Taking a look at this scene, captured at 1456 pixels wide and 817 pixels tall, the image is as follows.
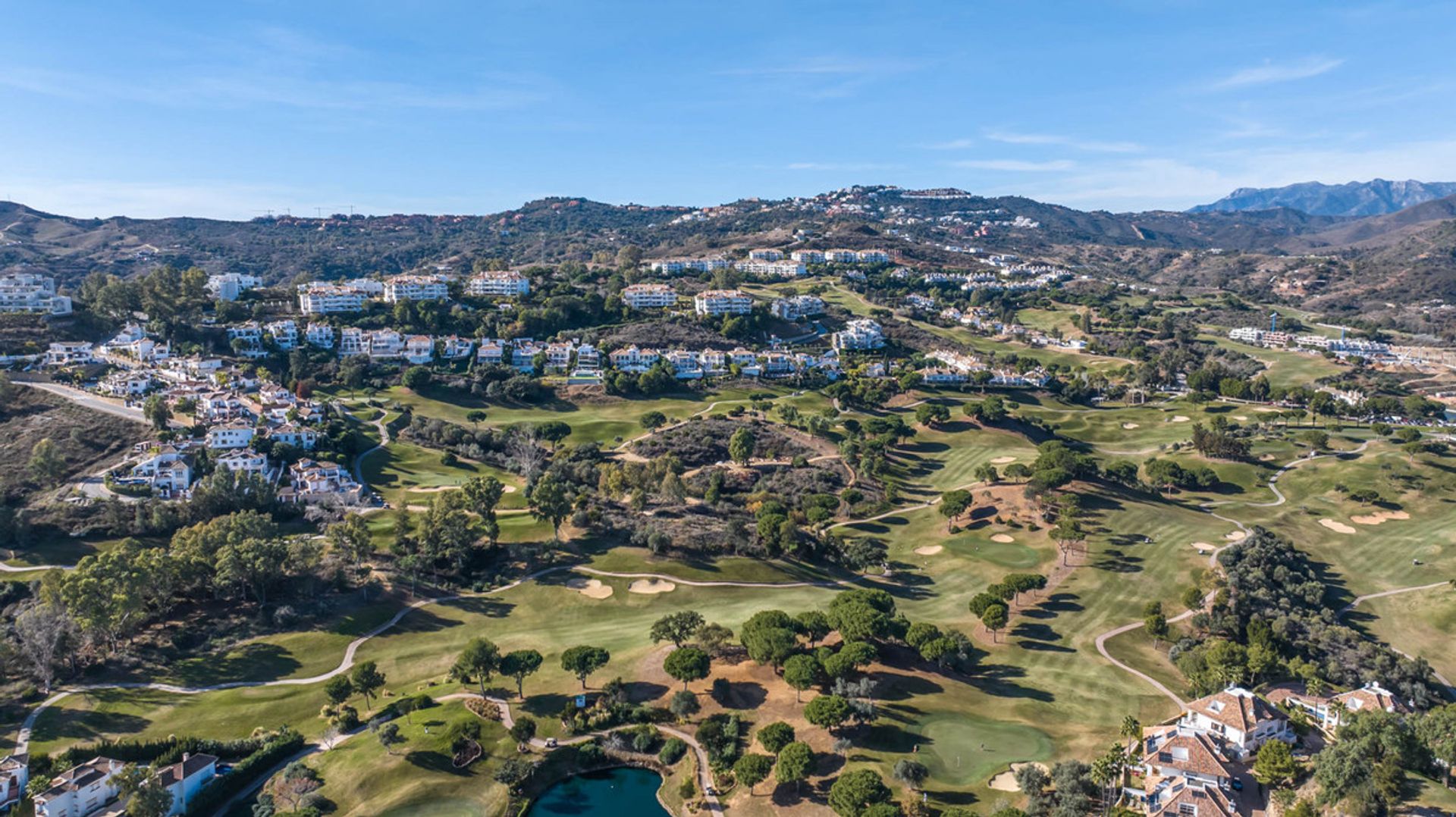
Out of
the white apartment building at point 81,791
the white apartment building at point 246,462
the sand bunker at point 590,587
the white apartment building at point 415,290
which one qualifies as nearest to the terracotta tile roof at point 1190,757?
the sand bunker at point 590,587

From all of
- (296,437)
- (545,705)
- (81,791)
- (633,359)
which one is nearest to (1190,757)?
(545,705)

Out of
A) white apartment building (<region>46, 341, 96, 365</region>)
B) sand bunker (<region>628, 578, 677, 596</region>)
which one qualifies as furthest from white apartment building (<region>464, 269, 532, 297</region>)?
sand bunker (<region>628, 578, 677, 596</region>)

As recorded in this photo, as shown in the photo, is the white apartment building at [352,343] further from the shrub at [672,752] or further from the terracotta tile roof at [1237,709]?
the terracotta tile roof at [1237,709]

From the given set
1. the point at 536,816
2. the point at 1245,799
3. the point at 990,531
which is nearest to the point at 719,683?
the point at 536,816

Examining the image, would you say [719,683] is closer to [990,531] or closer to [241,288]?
[990,531]

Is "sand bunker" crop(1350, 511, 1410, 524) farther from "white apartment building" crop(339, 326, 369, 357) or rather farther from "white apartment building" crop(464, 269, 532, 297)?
"white apartment building" crop(464, 269, 532, 297)
